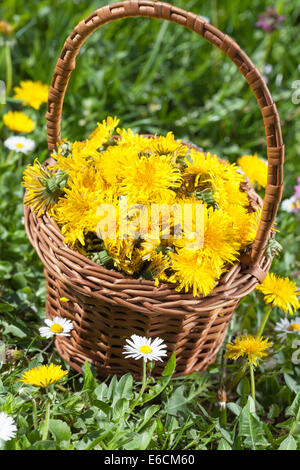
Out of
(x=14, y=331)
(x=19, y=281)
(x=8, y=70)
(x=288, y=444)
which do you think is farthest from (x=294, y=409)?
→ (x=8, y=70)

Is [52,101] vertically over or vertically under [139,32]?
under

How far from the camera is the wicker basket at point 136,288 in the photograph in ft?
3.82

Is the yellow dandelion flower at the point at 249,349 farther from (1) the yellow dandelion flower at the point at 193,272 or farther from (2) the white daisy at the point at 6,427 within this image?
(2) the white daisy at the point at 6,427

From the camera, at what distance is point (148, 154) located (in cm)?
138

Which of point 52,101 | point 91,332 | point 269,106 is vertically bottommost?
point 91,332

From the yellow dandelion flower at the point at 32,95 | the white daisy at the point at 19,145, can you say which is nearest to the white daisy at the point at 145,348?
the white daisy at the point at 19,145

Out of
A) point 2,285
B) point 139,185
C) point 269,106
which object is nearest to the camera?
point 269,106

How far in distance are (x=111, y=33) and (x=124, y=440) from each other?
2107mm

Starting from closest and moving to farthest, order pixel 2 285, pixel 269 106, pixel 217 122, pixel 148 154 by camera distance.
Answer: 1. pixel 269 106
2. pixel 148 154
3. pixel 2 285
4. pixel 217 122

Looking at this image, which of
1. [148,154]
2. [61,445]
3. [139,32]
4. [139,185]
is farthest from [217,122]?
[61,445]

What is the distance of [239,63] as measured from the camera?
45.0 inches

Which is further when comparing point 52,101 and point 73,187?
point 52,101

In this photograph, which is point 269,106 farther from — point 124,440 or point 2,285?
point 2,285

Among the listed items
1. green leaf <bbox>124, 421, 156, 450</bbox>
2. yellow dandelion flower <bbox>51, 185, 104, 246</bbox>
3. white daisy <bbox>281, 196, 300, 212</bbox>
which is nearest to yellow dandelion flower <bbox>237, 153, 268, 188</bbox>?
white daisy <bbox>281, 196, 300, 212</bbox>
